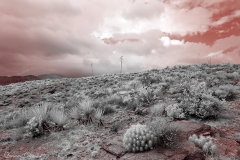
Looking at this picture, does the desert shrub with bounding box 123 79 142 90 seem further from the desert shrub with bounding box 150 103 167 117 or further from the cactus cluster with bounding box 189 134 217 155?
the cactus cluster with bounding box 189 134 217 155

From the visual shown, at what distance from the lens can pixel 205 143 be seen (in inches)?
172

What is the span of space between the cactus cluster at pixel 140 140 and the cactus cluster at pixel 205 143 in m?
1.04

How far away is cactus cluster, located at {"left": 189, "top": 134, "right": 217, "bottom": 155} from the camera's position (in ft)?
13.9

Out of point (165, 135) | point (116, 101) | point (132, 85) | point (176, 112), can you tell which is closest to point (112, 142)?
point (165, 135)

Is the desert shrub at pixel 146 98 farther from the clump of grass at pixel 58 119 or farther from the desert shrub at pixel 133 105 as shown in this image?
the clump of grass at pixel 58 119

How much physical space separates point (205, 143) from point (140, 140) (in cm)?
162

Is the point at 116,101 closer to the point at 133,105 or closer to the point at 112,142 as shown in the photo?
the point at 133,105

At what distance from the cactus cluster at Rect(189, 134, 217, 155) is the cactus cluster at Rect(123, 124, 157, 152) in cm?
104

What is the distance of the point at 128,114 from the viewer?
782cm

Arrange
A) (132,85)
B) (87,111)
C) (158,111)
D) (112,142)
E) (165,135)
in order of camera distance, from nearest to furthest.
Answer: (165,135)
(112,142)
(158,111)
(87,111)
(132,85)

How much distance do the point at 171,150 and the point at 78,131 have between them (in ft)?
11.7

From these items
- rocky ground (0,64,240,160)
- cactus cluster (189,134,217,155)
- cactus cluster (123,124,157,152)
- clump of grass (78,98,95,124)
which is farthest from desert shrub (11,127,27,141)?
cactus cluster (189,134,217,155)

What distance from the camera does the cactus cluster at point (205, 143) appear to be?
4.25 meters

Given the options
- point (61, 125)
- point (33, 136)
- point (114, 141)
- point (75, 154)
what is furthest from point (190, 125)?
point (33, 136)
